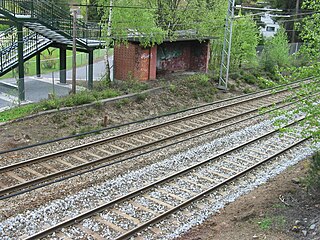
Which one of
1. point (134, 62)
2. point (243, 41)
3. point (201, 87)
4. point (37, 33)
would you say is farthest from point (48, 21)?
point (243, 41)

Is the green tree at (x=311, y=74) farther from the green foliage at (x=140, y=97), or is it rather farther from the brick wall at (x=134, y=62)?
the brick wall at (x=134, y=62)

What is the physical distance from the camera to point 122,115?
839 inches

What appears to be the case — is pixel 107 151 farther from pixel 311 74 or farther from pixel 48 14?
pixel 48 14

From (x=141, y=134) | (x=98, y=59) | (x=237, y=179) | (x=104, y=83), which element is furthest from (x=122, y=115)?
(x=98, y=59)

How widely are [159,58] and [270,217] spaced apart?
2089 cm

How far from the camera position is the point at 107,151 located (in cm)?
1595

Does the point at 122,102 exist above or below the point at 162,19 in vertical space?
below

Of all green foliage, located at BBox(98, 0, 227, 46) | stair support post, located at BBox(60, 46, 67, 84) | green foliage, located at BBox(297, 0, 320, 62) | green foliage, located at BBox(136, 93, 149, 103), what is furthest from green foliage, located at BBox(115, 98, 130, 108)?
green foliage, located at BBox(297, 0, 320, 62)

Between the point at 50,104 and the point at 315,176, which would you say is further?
the point at 50,104

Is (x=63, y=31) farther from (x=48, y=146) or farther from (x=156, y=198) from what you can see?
(x=156, y=198)

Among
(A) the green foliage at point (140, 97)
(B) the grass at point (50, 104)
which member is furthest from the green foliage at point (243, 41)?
(B) the grass at point (50, 104)

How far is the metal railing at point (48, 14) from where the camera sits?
2195 centimetres

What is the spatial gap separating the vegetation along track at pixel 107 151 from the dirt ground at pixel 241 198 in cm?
208

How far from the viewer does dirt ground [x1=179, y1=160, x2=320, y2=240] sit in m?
10.1
